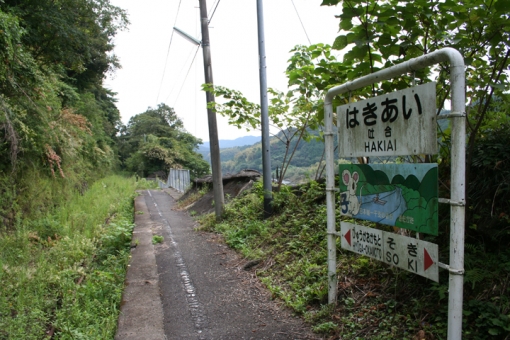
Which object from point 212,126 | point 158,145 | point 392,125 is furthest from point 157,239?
point 158,145

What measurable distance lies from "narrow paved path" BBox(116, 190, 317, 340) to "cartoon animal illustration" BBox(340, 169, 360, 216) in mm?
1161

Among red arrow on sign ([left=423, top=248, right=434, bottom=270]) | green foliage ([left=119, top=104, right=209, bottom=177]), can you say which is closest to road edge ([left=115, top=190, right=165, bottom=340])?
red arrow on sign ([left=423, top=248, right=434, bottom=270])

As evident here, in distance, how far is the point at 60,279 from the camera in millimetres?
4902

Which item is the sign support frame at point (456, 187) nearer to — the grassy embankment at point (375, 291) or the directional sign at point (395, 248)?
the directional sign at point (395, 248)

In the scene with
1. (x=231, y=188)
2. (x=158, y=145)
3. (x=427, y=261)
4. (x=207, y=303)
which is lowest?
(x=207, y=303)

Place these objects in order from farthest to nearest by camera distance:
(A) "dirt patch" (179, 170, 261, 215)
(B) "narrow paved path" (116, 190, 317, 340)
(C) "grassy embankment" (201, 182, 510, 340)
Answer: (A) "dirt patch" (179, 170, 261, 215)
(B) "narrow paved path" (116, 190, 317, 340)
(C) "grassy embankment" (201, 182, 510, 340)

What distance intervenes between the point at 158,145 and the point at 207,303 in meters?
34.7

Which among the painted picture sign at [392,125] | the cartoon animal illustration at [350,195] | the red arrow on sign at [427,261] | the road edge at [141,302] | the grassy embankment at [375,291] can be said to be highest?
the painted picture sign at [392,125]

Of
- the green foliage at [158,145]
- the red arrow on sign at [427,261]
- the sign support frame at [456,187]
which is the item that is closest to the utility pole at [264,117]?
the red arrow on sign at [427,261]

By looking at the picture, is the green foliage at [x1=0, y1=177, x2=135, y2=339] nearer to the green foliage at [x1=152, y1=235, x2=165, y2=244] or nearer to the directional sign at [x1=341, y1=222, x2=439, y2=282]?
the green foliage at [x1=152, y1=235, x2=165, y2=244]

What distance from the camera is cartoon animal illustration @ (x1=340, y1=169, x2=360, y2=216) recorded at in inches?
123

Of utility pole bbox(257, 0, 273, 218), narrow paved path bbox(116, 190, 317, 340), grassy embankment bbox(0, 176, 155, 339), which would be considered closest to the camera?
narrow paved path bbox(116, 190, 317, 340)

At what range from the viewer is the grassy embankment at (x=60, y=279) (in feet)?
11.4

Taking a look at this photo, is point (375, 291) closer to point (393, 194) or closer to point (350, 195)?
point (350, 195)
